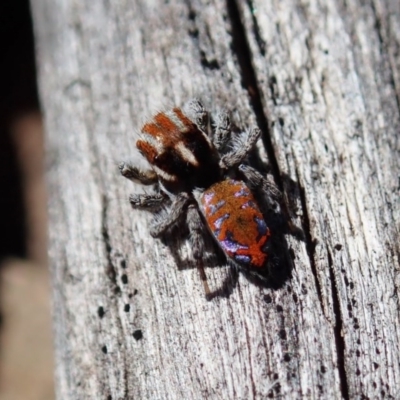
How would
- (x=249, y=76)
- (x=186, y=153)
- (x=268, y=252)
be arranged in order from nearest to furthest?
(x=268, y=252)
(x=186, y=153)
(x=249, y=76)

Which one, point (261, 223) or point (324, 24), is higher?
point (324, 24)

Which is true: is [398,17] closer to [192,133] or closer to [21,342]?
[192,133]

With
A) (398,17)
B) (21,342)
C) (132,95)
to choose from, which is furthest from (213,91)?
(21,342)

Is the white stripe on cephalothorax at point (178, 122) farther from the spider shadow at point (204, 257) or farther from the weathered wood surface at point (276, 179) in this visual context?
the spider shadow at point (204, 257)

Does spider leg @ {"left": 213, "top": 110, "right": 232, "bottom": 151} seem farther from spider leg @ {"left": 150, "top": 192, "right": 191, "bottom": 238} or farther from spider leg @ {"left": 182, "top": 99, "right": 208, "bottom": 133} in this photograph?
spider leg @ {"left": 150, "top": 192, "right": 191, "bottom": 238}

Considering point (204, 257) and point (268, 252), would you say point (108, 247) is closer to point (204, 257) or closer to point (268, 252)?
point (204, 257)

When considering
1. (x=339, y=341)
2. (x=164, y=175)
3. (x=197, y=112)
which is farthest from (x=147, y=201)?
(x=339, y=341)

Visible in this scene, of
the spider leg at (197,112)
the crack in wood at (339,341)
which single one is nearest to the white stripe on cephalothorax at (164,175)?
the spider leg at (197,112)
